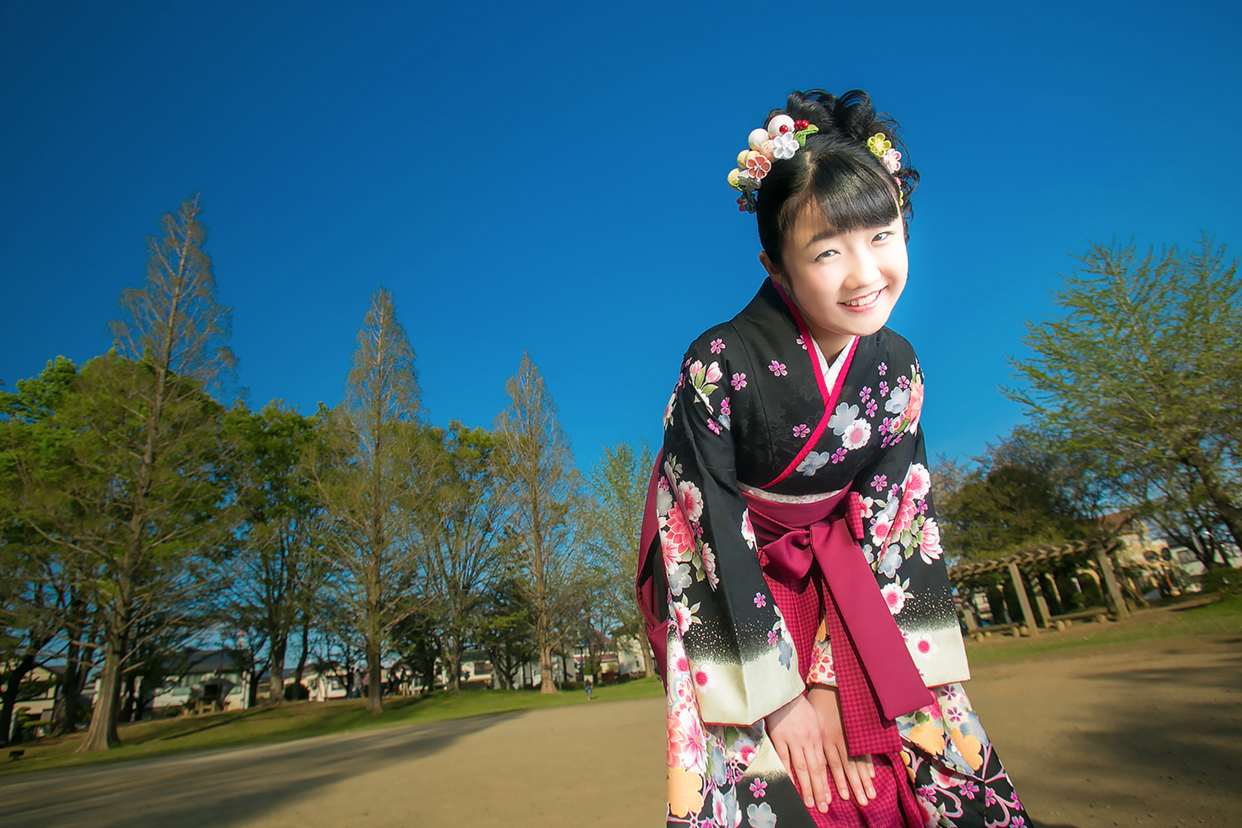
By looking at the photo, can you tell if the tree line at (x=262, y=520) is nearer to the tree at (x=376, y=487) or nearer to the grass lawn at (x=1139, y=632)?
the tree at (x=376, y=487)

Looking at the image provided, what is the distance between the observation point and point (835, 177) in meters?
1.44

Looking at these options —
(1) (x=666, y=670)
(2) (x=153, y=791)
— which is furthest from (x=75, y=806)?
(1) (x=666, y=670)

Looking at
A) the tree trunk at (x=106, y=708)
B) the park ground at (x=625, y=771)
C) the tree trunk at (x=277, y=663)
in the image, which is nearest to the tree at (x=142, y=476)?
the tree trunk at (x=106, y=708)

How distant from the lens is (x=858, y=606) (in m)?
1.42

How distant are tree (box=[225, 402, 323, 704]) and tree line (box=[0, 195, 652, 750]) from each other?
0.08 meters

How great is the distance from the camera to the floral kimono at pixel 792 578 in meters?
1.29

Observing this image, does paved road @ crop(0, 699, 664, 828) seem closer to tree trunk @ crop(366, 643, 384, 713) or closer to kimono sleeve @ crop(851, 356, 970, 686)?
kimono sleeve @ crop(851, 356, 970, 686)

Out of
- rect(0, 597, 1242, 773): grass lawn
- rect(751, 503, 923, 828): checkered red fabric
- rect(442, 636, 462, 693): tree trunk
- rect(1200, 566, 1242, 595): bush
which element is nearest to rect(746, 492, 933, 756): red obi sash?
rect(751, 503, 923, 828): checkered red fabric

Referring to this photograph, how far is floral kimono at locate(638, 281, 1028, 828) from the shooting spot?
4.24 ft

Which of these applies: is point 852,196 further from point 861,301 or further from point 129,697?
point 129,697

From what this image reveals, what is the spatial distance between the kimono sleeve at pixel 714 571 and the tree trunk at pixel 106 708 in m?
15.6

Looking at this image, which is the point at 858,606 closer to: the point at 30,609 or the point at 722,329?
the point at 722,329

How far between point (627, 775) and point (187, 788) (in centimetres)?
406

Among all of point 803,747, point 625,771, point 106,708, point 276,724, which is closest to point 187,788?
point 625,771
